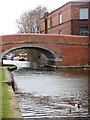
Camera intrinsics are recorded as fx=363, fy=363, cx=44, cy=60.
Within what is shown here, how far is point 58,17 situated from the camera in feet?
178

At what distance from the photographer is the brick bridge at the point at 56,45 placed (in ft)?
134

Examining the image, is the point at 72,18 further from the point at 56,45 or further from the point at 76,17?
the point at 56,45

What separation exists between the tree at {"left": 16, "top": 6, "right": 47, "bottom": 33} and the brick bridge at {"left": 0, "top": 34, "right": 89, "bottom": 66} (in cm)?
2565

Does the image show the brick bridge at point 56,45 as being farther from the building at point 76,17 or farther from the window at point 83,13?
the window at point 83,13

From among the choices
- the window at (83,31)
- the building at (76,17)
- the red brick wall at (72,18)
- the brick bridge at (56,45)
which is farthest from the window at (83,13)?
the brick bridge at (56,45)

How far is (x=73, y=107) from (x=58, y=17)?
144 ft

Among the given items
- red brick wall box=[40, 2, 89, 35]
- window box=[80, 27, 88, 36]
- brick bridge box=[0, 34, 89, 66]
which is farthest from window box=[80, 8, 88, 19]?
brick bridge box=[0, 34, 89, 66]

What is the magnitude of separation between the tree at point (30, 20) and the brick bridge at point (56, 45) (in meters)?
25.7

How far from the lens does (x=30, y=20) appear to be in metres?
69.5

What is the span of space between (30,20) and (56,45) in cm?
2842

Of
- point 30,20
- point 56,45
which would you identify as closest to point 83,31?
point 56,45

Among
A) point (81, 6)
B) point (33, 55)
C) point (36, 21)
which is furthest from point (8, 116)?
point (36, 21)

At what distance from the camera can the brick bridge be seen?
134 feet

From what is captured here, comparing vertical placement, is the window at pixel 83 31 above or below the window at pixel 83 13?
below
